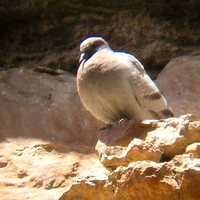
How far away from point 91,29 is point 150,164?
3.13 meters

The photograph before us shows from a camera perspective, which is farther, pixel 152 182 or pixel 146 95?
pixel 146 95

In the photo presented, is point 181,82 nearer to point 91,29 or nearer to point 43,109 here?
point 91,29

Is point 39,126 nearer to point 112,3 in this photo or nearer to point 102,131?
point 102,131

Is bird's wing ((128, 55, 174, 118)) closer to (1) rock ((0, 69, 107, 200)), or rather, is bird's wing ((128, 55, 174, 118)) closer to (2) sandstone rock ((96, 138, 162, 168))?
(1) rock ((0, 69, 107, 200))

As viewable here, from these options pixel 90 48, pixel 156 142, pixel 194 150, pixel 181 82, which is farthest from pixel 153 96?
pixel 194 150

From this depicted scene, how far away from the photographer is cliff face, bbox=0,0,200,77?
22.5 feet

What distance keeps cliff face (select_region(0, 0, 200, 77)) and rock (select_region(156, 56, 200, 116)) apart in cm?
15

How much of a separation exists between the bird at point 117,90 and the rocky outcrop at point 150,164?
43 cm

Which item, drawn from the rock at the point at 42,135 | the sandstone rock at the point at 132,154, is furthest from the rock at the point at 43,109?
the sandstone rock at the point at 132,154

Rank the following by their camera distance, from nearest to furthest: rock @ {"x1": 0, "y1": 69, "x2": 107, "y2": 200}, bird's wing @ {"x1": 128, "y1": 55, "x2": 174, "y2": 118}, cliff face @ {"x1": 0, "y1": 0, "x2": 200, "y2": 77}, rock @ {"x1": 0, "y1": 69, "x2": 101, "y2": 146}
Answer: rock @ {"x1": 0, "y1": 69, "x2": 107, "y2": 200} < bird's wing @ {"x1": 128, "y1": 55, "x2": 174, "y2": 118} < rock @ {"x1": 0, "y1": 69, "x2": 101, "y2": 146} < cliff face @ {"x1": 0, "y1": 0, "x2": 200, "y2": 77}

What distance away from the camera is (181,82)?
6.57 meters

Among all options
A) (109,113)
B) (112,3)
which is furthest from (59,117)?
(112,3)

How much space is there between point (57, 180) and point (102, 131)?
1.50ft

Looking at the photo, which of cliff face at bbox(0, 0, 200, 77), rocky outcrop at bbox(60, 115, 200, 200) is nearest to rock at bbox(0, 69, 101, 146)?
cliff face at bbox(0, 0, 200, 77)
